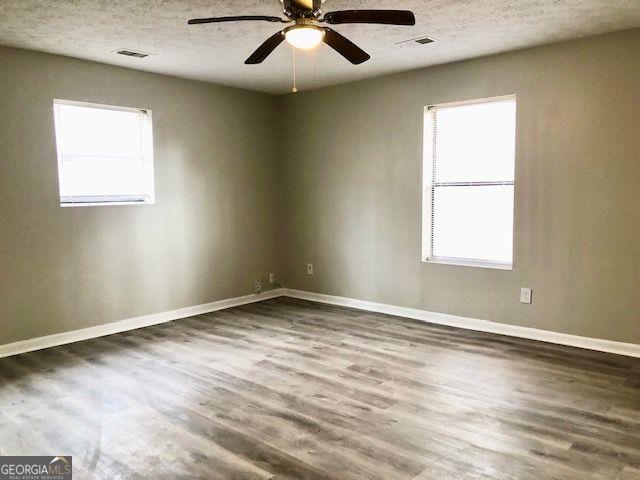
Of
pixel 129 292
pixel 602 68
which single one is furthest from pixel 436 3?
pixel 129 292

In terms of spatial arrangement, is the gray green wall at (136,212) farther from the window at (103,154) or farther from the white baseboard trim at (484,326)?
the white baseboard trim at (484,326)

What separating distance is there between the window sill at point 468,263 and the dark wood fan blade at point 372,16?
2610 mm

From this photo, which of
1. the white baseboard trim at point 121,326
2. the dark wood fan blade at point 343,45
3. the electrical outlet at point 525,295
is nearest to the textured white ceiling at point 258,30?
the dark wood fan blade at point 343,45

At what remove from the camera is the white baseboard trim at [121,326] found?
4.07 m

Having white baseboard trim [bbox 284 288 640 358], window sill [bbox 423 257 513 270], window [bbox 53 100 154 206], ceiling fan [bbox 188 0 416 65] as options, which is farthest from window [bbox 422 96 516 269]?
window [bbox 53 100 154 206]

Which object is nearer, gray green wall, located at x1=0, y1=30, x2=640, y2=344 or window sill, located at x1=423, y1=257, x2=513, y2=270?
gray green wall, located at x1=0, y1=30, x2=640, y2=344

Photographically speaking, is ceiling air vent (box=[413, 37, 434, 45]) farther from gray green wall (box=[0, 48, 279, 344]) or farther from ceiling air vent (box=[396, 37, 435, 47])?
gray green wall (box=[0, 48, 279, 344])

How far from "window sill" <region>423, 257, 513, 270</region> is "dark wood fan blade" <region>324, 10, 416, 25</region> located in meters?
2.61

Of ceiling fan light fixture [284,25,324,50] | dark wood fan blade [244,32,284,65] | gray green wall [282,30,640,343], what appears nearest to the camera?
ceiling fan light fixture [284,25,324,50]

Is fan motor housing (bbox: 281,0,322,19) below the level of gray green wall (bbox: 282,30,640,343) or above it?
above

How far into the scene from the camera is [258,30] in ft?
11.8

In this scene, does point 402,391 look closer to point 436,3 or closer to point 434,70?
point 436,3

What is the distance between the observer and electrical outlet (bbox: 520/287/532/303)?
168 inches

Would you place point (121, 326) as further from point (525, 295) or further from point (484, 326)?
point (525, 295)
